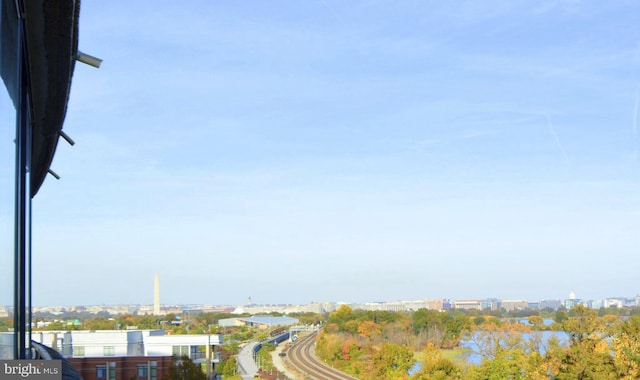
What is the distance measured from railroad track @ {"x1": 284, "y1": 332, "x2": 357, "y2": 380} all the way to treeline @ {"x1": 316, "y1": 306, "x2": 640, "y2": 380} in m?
0.87

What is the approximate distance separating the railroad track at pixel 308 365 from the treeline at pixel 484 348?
34.4 inches

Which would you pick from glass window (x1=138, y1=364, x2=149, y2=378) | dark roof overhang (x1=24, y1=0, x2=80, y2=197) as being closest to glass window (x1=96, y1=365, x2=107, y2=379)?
glass window (x1=138, y1=364, x2=149, y2=378)

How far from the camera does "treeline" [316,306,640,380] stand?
1681cm

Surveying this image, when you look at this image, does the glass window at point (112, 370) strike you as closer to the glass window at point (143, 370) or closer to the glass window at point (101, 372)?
the glass window at point (101, 372)

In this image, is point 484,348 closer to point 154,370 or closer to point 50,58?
point 154,370

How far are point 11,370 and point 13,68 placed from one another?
2.35 feet

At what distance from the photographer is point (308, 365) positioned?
4041cm

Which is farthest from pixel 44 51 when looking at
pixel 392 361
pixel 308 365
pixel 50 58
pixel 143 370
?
pixel 308 365

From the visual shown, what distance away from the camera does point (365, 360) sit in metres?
37.2

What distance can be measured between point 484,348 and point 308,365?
12.2 meters

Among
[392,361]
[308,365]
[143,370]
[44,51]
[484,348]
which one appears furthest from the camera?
[308,365]

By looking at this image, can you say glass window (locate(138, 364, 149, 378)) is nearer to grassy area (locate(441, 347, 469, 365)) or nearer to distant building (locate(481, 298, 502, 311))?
grassy area (locate(441, 347, 469, 365))

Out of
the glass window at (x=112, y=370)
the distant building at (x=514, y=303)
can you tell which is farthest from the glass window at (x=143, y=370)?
the distant building at (x=514, y=303)

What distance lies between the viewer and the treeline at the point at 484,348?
55.2ft
